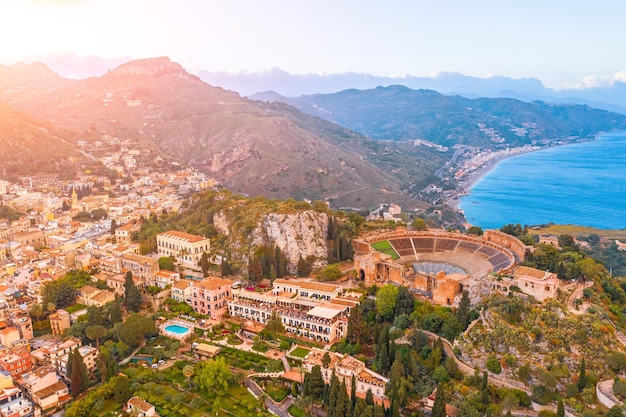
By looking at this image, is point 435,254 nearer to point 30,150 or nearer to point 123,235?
point 123,235

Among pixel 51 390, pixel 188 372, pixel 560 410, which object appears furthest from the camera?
pixel 188 372

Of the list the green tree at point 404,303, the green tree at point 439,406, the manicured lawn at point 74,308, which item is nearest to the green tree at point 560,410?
the green tree at point 439,406

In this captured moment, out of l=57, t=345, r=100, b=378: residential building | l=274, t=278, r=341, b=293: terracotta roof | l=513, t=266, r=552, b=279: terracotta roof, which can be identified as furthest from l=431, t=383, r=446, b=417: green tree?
l=57, t=345, r=100, b=378: residential building

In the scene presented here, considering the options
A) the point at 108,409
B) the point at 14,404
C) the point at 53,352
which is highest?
the point at 53,352

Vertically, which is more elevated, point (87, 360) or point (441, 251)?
point (441, 251)

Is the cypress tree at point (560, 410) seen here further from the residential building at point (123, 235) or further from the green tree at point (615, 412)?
the residential building at point (123, 235)

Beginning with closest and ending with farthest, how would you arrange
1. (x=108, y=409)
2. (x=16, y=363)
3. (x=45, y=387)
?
(x=108, y=409)
(x=45, y=387)
(x=16, y=363)

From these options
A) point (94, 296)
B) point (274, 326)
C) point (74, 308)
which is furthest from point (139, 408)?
point (74, 308)
